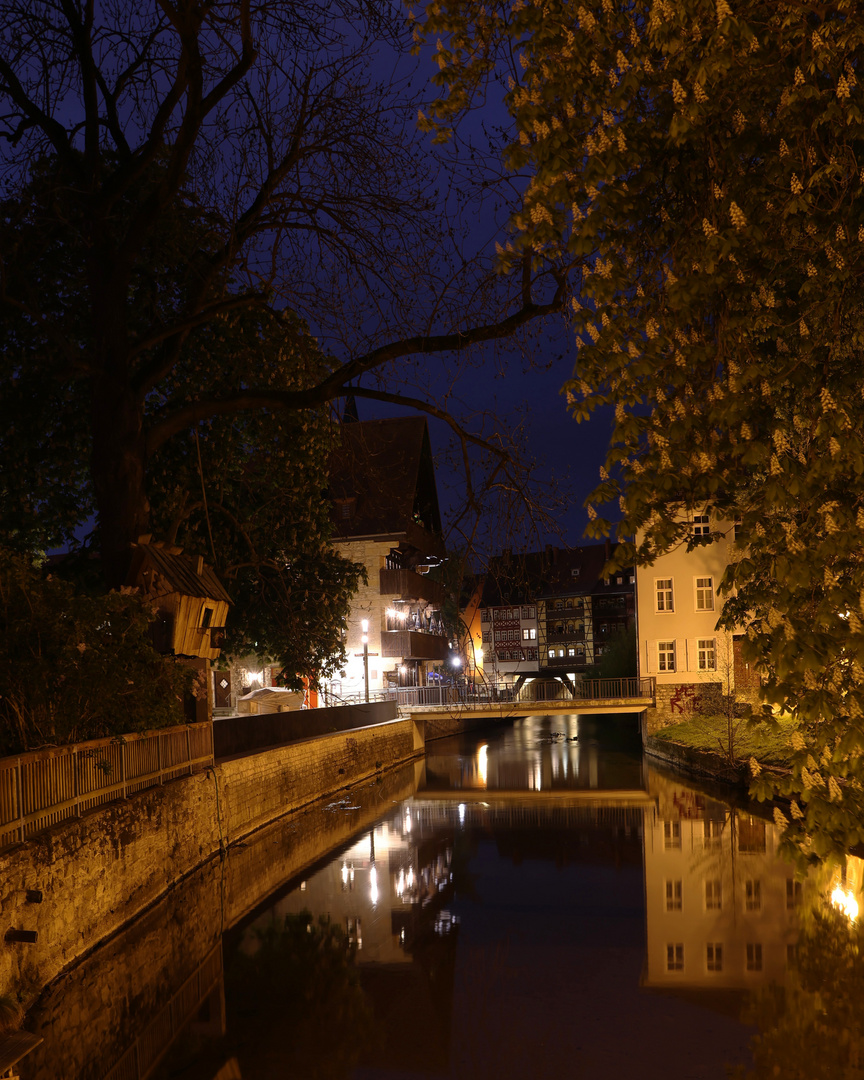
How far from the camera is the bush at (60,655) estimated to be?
10.0 meters

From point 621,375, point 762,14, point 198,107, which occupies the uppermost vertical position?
point 198,107

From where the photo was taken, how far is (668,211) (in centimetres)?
531

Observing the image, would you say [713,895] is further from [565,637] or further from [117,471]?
[565,637]

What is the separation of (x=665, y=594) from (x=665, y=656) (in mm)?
2320

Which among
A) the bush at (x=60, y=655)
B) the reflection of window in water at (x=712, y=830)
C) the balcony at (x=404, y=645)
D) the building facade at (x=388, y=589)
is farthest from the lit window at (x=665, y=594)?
the bush at (x=60, y=655)

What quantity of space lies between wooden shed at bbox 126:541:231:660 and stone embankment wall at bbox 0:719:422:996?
1.89 m

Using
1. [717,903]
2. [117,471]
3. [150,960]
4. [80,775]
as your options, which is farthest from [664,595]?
[80,775]

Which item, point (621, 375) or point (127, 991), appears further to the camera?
point (127, 991)

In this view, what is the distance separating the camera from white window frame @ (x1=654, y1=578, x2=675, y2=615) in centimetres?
3819

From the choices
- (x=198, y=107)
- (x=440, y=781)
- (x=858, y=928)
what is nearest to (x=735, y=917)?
(x=858, y=928)

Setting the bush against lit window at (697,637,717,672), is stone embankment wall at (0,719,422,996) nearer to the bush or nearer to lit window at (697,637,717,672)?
the bush

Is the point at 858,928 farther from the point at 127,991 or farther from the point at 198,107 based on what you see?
the point at 198,107

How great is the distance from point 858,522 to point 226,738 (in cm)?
1573

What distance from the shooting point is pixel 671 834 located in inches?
750
